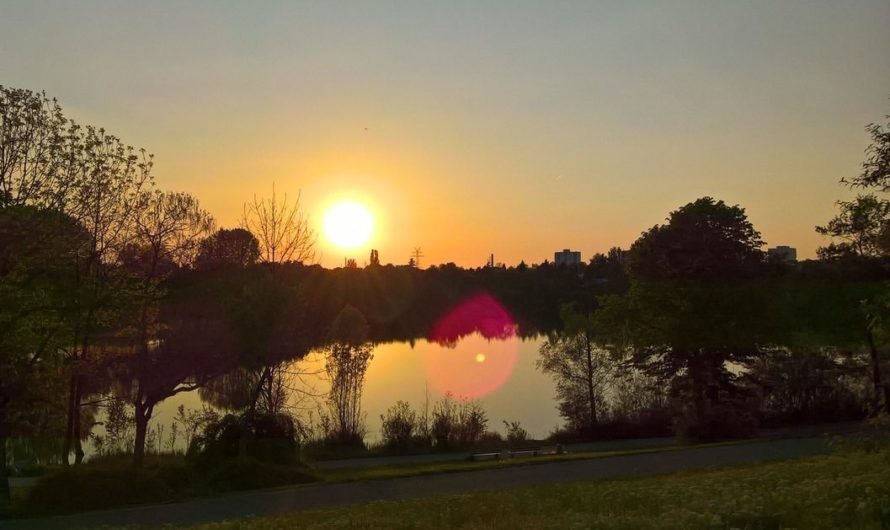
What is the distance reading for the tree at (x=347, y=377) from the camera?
87.5 ft

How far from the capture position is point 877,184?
558 inches

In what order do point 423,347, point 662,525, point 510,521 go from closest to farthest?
1. point 662,525
2. point 510,521
3. point 423,347

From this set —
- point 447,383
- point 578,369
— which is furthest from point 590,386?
point 447,383

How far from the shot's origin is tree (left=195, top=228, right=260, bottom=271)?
23016 mm

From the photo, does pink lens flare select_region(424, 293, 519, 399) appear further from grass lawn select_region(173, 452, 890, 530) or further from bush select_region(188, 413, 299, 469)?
grass lawn select_region(173, 452, 890, 530)

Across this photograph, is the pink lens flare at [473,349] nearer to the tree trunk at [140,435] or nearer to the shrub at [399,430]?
the shrub at [399,430]

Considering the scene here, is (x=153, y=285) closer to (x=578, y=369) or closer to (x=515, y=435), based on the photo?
(x=515, y=435)

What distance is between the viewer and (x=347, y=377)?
27.9 meters

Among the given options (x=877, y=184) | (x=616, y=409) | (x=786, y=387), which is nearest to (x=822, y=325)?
(x=786, y=387)

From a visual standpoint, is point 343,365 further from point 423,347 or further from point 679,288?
point 423,347

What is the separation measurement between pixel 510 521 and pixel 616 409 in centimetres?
2507

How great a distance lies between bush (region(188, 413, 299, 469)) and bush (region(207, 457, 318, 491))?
439mm

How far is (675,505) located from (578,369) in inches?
971

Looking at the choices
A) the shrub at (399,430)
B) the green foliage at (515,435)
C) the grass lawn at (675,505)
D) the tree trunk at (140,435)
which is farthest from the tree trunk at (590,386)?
the tree trunk at (140,435)
